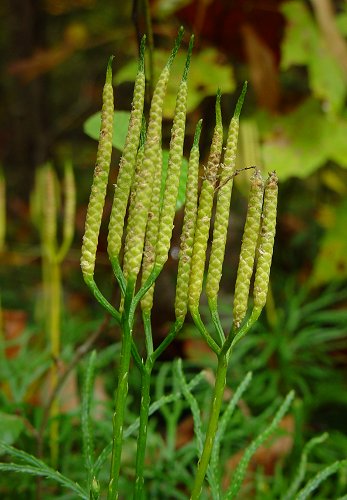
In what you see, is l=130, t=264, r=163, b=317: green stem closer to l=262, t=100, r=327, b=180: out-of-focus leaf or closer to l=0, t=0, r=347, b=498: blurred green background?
l=0, t=0, r=347, b=498: blurred green background

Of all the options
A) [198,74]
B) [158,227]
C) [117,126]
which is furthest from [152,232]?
[198,74]

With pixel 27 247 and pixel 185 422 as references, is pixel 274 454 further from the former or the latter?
pixel 27 247

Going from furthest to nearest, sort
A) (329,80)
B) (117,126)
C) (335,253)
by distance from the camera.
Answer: (335,253), (329,80), (117,126)

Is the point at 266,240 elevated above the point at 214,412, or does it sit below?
above

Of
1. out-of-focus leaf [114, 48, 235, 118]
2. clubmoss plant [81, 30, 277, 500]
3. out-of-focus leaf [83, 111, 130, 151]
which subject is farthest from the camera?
out-of-focus leaf [114, 48, 235, 118]

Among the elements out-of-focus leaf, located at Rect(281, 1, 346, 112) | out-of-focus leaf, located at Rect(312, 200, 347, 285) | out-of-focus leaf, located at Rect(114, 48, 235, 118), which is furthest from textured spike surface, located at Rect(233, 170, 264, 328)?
out-of-focus leaf, located at Rect(312, 200, 347, 285)

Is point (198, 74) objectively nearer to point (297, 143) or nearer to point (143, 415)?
point (297, 143)

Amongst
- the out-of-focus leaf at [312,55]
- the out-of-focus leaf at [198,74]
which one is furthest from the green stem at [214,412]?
the out-of-focus leaf at [312,55]
